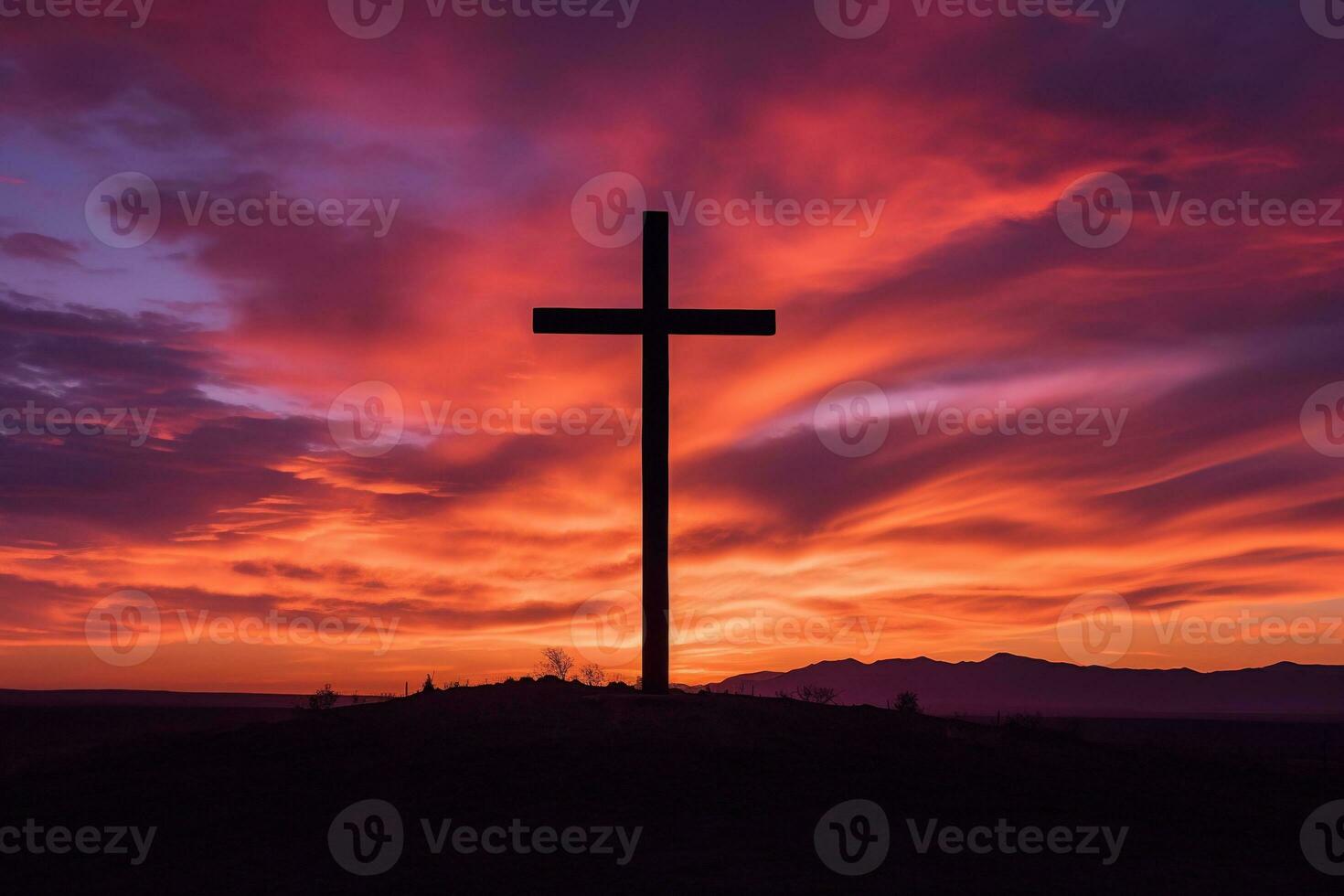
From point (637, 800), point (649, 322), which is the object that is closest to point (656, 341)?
point (649, 322)

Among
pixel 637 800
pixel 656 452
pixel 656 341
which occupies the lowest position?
pixel 637 800

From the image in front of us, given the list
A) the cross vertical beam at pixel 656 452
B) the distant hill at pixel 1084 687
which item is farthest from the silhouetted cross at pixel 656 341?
the distant hill at pixel 1084 687

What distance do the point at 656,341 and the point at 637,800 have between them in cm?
828

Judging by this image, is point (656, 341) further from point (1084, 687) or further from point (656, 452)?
point (1084, 687)

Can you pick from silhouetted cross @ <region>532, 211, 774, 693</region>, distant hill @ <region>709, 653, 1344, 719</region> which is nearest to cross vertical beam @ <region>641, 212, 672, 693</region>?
silhouetted cross @ <region>532, 211, 774, 693</region>

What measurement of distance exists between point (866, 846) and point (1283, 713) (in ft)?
550

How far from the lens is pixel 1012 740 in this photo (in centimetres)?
1914

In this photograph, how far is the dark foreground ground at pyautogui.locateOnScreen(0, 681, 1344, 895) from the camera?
12.1 meters

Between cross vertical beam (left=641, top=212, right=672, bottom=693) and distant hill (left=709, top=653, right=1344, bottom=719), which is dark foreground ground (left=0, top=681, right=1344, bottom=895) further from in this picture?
distant hill (left=709, top=653, right=1344, bottom=719)

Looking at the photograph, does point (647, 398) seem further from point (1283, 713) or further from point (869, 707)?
point (1283, 713)

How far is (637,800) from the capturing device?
46.5 ft

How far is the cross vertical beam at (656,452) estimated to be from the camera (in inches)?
744

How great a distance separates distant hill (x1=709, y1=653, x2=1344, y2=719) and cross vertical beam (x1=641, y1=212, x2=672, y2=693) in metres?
140

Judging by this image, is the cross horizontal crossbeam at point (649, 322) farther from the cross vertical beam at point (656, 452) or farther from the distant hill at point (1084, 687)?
the distant hill at point (1084, 687)
